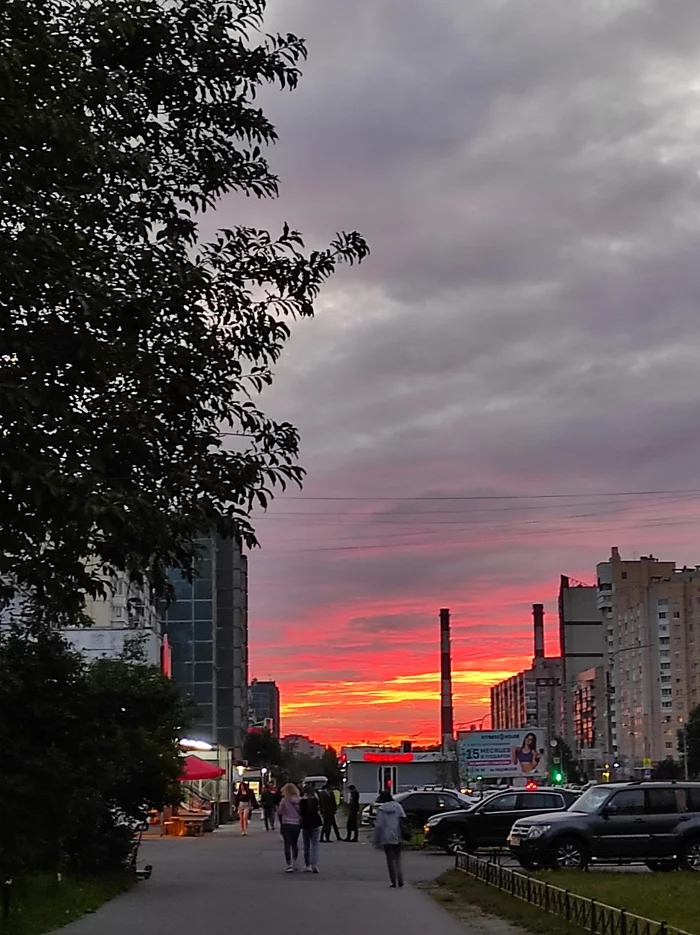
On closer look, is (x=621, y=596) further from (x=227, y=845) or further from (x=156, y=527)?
(x=156, y=527)

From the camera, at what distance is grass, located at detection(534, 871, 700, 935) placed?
17.0m

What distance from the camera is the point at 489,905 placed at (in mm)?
19281

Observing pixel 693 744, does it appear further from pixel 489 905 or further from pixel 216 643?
pixel 489 905

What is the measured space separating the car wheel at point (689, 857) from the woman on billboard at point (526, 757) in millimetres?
41388

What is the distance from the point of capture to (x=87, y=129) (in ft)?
30.3

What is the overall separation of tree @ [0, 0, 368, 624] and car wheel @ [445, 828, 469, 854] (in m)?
26.1

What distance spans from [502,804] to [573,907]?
63.5 feet

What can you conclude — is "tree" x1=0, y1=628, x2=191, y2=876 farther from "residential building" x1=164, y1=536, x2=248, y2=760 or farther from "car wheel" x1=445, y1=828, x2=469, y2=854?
"residential building" x1=164, y1=536, x2=248, y2=760

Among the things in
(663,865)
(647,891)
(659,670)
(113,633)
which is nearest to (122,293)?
(647,891)

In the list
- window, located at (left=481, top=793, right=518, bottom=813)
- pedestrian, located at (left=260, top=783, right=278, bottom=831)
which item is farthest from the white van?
window, located at (left=481, top=793, right=518, bottom=813)

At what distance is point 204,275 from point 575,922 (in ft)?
29.9

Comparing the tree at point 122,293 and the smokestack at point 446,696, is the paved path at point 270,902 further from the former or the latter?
the smokestack at point 446,696

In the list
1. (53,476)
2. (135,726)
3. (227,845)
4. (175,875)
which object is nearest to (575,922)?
(135,726)

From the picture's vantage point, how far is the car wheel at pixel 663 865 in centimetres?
2678
